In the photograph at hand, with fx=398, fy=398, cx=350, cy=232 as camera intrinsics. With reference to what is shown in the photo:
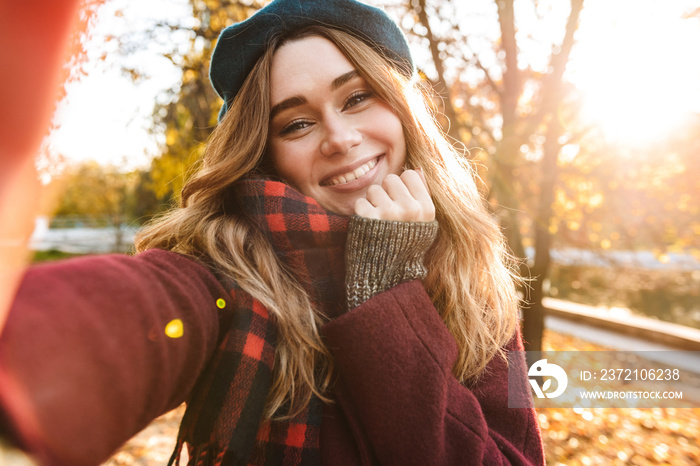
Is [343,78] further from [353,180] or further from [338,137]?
[353,180]

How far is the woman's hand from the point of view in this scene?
4.87ft

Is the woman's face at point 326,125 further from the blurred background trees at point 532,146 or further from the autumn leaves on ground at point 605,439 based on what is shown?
the autumn leaves on ground at point 605,439

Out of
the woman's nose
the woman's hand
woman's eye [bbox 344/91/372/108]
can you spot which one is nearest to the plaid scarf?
the woman's hand

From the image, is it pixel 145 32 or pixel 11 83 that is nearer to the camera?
pixel 11 83

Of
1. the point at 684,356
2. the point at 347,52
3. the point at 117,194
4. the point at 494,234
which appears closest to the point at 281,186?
Answer: the point at 347,52

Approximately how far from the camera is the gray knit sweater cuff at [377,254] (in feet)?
4.58

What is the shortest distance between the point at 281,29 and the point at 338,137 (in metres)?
0.53

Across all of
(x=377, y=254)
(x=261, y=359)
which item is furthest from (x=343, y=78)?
(x=261, y=359)

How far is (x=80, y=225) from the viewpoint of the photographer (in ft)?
117

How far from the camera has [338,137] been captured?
158cm

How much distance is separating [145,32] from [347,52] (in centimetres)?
426

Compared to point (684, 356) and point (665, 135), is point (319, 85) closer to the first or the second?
point (665, 135)

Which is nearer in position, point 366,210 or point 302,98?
point 366,210

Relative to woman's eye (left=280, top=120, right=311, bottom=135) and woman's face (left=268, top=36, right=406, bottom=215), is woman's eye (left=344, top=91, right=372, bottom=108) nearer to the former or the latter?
woman's face (left=268, top=36, right=406, bottom=215)
